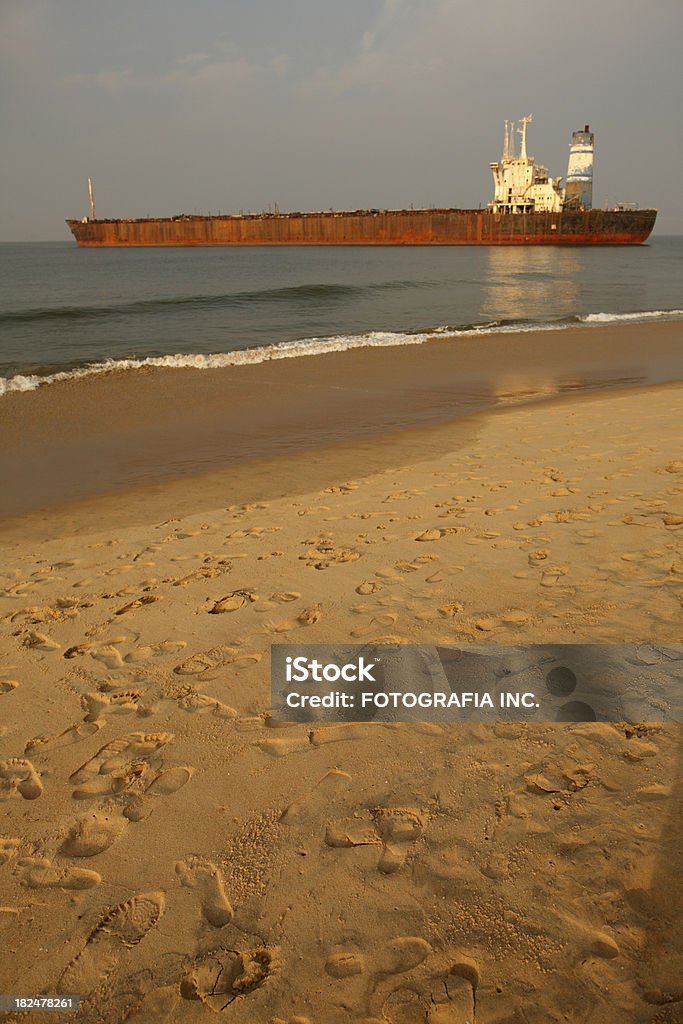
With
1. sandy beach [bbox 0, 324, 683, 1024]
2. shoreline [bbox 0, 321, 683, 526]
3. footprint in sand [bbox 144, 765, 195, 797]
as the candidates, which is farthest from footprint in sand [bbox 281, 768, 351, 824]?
shoreline [bbox 0, 321, 683, 526]

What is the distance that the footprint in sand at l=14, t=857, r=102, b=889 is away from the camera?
6.01ft

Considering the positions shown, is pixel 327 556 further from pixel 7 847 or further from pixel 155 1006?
pixel 155 1006

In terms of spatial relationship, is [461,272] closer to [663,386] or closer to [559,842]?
[663,386]

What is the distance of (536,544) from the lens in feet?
12.3

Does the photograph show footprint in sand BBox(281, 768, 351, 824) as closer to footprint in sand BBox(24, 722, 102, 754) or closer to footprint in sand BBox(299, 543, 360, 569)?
footprint in sand BBox(24, 722, 102, 754)

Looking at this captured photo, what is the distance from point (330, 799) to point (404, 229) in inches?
2811

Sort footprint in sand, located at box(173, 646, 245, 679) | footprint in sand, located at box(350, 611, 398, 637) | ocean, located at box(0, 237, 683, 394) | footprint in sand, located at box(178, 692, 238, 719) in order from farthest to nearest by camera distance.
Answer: ocean, located at box(0, 237, 683, 394)
footprint in sand, located at box(350, 611, 398, 637)
footprint in sand, located at box(173, 646, 245, 679)
footprint in sand, located at box(178, 692, 238, 719)

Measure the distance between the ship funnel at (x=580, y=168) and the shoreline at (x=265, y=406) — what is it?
186 ft

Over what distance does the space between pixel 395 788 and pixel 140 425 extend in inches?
290

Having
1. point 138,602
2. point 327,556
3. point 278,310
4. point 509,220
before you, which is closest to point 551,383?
point 327,556

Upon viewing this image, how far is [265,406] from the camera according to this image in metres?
9.39

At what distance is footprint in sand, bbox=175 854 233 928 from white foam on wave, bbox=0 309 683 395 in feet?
34.2

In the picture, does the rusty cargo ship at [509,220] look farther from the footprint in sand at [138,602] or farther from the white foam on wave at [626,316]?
the footprint in sand at [138,602]

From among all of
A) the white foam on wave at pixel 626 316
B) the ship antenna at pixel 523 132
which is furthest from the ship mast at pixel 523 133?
the white foam on wave at pixel 626 316
